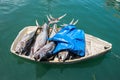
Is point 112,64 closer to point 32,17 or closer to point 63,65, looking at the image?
point 63,65

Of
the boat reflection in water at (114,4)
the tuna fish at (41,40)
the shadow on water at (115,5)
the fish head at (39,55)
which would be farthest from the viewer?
the boat reflection in water at (114,4)

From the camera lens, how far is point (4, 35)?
45.3 ft

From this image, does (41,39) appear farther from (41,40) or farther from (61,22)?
(61,22)

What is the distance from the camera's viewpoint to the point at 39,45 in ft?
40.3

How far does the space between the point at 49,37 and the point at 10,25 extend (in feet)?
10.0

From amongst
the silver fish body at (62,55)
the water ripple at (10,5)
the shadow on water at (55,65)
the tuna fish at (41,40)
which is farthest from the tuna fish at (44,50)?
the water ripple at (10,5)

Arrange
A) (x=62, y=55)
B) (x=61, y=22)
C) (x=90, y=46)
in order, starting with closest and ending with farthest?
(x=62, y=55) < (x=90, y=46) < (x=61, y=22)

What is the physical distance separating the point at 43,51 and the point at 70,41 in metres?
1.68

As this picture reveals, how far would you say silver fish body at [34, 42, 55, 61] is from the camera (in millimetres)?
11391

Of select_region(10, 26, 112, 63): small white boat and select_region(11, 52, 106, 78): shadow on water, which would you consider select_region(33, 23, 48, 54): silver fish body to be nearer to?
select_region(10, 26, 112, 63): small white boat

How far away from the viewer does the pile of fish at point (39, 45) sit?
11.7 m

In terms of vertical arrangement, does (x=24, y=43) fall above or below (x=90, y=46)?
above

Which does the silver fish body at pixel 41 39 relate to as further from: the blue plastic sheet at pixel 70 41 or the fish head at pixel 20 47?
the fish head at pixel 20 47

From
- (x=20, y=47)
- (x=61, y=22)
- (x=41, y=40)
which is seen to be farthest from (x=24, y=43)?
(x=61, y=22)
